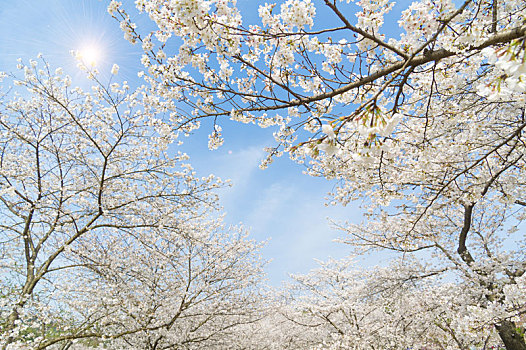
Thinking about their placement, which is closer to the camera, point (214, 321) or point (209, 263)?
point (209, 263)

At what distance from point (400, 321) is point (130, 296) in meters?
8.08

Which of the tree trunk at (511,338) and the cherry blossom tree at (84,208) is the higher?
the cherry blossom tree at (84,208)

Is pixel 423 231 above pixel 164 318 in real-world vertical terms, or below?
above

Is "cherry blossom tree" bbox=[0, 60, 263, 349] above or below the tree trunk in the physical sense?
above

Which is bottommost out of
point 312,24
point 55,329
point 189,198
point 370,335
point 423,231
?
point 370,335

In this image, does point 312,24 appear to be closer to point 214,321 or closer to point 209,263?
point 209,263

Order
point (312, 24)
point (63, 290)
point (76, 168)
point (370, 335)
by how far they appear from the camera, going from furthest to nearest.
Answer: point (370, 335)
point (76, 168)
point (63, 290)
point (312, 24)

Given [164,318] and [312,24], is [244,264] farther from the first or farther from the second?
[312,24]

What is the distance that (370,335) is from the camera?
9062mm

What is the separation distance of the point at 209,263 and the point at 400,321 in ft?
21.8

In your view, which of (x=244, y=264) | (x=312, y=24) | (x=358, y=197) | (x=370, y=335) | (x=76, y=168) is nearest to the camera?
(x=312, y=24)

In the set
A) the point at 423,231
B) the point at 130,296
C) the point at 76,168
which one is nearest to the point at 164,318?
the point at 130,296

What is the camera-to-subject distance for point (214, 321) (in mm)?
10406

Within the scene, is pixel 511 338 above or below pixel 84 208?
below
